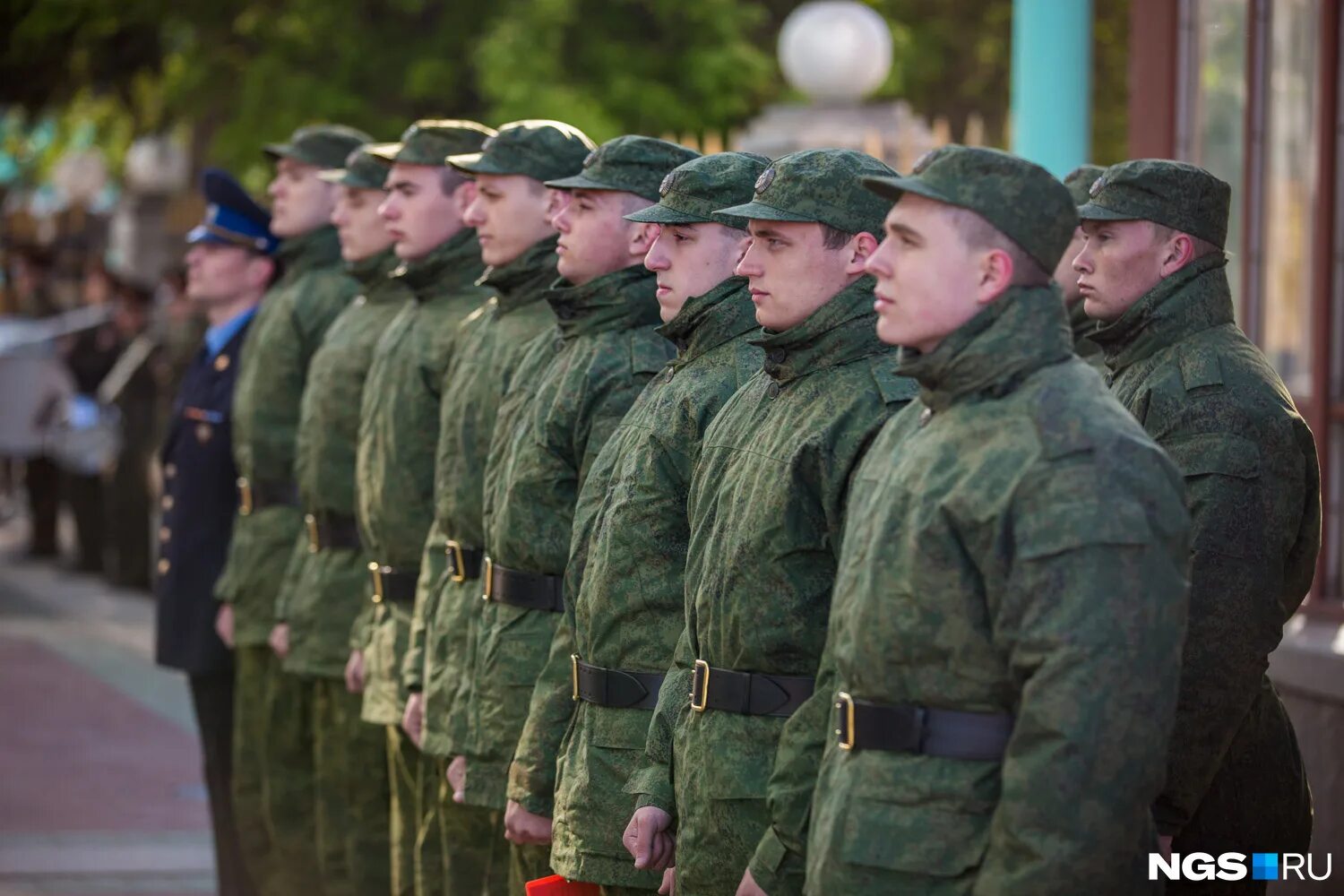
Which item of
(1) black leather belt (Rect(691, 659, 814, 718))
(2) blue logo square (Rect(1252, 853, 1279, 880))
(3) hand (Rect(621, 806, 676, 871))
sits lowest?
(2) blue logo square (Rect(1252, 853, 1279, 880))

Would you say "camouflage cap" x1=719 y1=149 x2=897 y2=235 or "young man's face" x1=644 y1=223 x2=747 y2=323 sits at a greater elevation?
"camouflage cap" x1=719 y1=149 x2=897 y2=235

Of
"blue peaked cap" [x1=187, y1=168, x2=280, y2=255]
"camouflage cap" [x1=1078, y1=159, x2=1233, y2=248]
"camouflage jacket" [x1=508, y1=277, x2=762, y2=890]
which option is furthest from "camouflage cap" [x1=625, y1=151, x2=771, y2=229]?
"blue peaked cap" [x1=187, y1=168, x2=280, y2=255]

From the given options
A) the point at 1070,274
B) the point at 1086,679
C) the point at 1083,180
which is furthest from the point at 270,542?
the point at 1086,679

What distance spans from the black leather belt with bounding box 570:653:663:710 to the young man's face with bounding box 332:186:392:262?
2.80 metres

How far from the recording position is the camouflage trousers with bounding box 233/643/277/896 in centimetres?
746

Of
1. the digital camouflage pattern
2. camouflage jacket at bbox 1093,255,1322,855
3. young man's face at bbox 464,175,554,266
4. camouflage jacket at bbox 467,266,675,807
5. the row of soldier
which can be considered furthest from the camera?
young man's face at bbox 464,175,554,266

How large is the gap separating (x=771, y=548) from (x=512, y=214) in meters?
2.19

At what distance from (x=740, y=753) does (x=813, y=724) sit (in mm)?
300

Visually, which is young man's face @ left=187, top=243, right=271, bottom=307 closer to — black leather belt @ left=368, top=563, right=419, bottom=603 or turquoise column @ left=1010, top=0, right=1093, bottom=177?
black leather belt @ left=368, top=563, right=419, bottom=603

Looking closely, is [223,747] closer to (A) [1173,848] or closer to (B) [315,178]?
(B) [315,178]

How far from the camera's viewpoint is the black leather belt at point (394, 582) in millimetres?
6512

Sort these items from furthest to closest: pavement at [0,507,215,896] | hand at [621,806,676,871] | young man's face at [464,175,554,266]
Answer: pavement at [0,507,215,896]
young man's face at [464,175,554,266]
hand at [621,806,676,871]

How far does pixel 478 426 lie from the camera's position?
6.02 metres

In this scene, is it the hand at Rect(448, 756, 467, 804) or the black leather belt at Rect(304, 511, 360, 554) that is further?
the black leather belt at Rect(304, 511, 360, 554)
